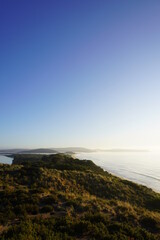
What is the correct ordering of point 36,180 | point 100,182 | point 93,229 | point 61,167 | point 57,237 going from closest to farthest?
point 57,237 → point 93,229 → point 36,180 → point 100,182 → point 61,167

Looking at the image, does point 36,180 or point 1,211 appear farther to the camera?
point 36,180

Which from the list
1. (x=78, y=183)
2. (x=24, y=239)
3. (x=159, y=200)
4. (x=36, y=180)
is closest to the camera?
(x=24, y=239)

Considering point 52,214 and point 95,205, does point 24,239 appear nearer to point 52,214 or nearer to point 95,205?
point 52,214

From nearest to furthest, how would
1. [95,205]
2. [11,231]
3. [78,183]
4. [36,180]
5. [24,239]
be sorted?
[24,239] < [11,231] < [95,205] < [36,180] < [78,183]

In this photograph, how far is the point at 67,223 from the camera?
33.7 ft

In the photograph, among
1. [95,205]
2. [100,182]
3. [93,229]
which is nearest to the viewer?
[93,229]

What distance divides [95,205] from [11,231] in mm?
8764

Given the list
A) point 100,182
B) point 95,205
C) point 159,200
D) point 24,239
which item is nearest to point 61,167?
point 100,182

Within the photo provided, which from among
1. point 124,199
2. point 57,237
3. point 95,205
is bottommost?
point 124,199

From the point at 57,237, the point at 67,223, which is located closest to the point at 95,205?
the point at 67,223

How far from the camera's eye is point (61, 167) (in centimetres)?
3888

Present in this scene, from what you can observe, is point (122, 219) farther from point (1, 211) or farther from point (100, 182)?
point (100, 182)

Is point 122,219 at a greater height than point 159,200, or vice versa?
point 122,219

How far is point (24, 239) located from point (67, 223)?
323 centimetres
